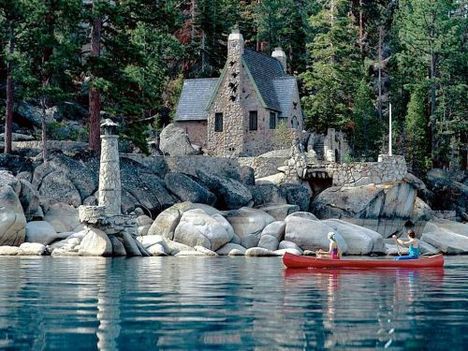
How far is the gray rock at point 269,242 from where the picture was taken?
36.2m

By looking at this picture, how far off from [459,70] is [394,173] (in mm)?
22270

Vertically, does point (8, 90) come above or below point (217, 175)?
above

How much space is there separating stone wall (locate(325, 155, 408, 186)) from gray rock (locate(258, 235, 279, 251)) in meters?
11.1

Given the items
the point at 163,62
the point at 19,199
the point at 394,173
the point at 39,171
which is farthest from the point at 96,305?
the point at 163,62

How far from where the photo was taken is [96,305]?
1337cm

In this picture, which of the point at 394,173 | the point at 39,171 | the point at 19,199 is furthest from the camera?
the point at 394,173

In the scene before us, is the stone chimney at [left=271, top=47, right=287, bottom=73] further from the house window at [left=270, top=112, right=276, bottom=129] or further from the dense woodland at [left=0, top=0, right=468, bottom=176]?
the house window at [left=270, top=112, right=276, bottom=129]

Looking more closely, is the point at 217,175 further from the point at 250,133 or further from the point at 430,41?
the point at 430,41

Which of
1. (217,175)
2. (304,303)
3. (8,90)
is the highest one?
(8,90)

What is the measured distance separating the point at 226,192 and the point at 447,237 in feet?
39.4

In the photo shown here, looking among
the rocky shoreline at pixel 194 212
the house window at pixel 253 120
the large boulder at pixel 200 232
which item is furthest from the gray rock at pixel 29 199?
the house window at pixel 253 120

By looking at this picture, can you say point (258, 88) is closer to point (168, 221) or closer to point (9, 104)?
point (9, 104)

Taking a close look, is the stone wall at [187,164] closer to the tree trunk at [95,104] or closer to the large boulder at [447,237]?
the tree trunk at [95,104]

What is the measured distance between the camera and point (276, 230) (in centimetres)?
3672
